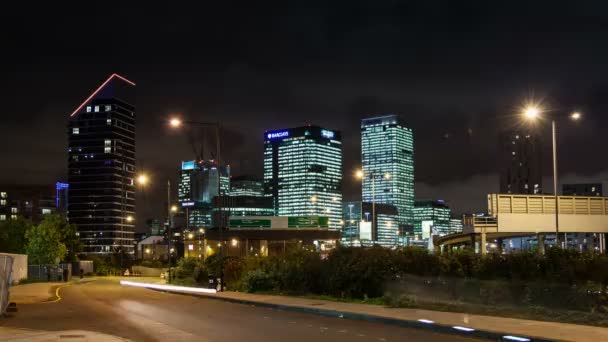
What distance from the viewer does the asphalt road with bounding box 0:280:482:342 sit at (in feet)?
58.2

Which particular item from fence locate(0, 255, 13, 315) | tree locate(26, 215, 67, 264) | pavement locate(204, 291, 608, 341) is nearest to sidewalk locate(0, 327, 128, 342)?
fence locate(0, 255, 13, 315)

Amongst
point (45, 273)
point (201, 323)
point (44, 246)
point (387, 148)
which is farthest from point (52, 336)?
point (387, 148)

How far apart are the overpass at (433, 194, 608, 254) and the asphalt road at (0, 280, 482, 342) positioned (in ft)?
65.3

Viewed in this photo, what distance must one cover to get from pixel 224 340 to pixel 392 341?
Result: 13.7ft

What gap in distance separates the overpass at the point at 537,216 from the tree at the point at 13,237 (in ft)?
172

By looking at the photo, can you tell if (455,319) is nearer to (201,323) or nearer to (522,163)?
(201,323)

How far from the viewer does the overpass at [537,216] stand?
43.0 metres

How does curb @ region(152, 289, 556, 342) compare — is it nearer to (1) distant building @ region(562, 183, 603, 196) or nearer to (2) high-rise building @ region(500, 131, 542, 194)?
(2) high-rise building @ region(500, 131, 542, 194)

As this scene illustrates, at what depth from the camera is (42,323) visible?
2195 cm

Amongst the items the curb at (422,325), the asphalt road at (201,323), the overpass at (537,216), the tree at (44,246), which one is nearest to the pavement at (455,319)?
the curb at (422,325)

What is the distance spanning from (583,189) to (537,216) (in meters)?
126

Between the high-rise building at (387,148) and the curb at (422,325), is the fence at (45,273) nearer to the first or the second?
the curb at (422,325)

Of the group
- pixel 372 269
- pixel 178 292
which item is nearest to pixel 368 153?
pixel 178 292

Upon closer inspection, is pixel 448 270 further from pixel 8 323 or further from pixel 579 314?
pixel 8 323
